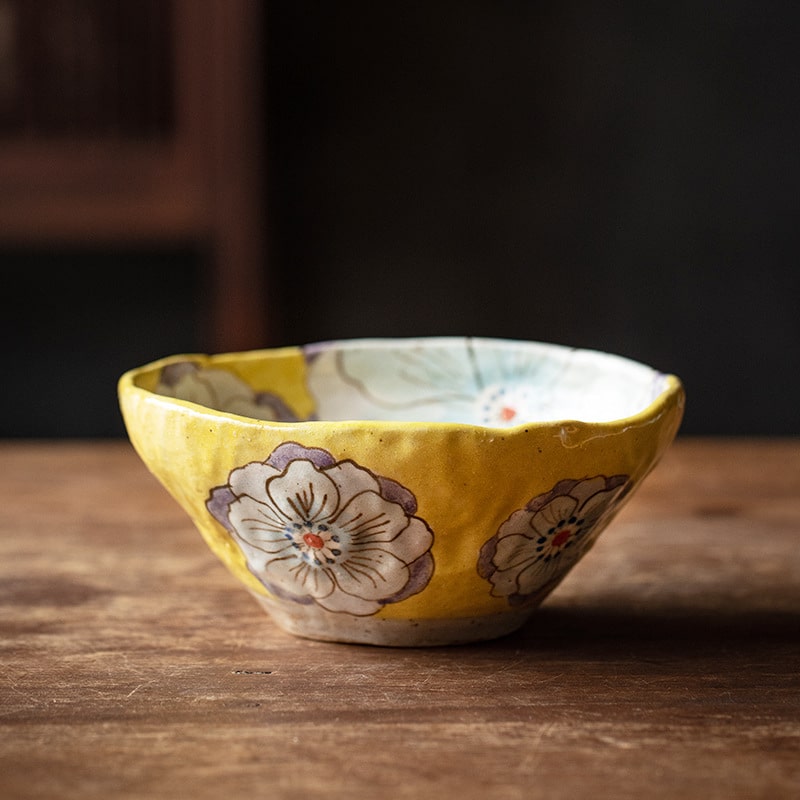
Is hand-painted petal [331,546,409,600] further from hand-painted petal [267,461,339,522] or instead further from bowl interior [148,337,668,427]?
bowl interior [148,337,668,427]

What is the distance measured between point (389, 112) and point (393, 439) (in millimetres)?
1523

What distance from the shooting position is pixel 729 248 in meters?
2.00

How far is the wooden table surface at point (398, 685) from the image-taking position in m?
0.40

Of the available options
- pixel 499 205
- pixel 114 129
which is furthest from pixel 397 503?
pixel 499 205

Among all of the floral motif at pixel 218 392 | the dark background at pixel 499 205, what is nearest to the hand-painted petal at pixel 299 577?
the floral motif at pixel 218 392

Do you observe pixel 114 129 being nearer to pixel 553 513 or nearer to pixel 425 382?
pixel 425 382

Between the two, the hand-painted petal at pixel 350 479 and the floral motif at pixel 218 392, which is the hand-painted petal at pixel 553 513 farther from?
the floral motif at pixel 218 392

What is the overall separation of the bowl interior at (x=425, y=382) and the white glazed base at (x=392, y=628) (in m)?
0.17

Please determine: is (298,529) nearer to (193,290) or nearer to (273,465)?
(273,465)

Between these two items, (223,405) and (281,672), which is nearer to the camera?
(281,672)

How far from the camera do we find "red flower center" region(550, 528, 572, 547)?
0.51 meters

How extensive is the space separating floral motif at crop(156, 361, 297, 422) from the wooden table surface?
94mm

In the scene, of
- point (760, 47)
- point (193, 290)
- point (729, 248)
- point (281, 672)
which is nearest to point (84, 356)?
point (193, 290)

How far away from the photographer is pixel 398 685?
0.48 meters
